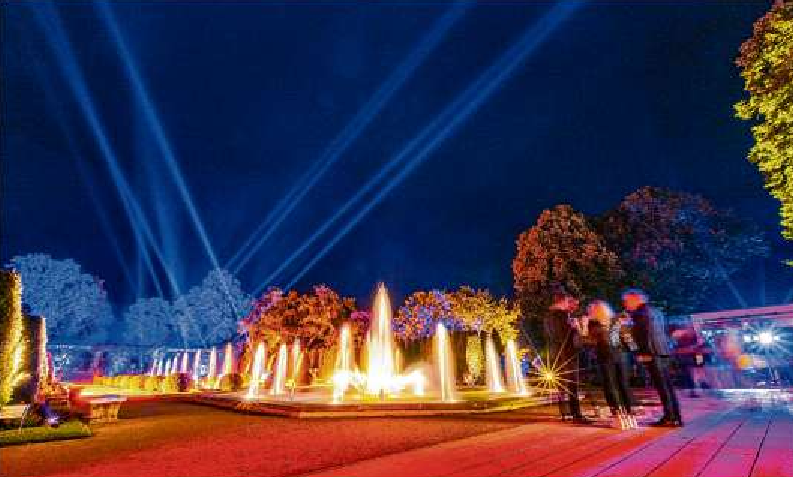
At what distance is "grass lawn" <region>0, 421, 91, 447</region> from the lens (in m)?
8.51

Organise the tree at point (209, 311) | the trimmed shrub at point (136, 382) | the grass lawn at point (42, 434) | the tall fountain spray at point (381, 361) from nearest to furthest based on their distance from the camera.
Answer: the grass lawn at point (42, 434)
the tall fountain spray at point (381, 361)
the trimmed shrub at point (136, 382)
the tree at point (209, 311)

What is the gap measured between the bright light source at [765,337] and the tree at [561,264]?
7.70 metres

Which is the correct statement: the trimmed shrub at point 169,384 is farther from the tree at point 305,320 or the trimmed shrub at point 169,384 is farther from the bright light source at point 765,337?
the bright light source at point 765,337

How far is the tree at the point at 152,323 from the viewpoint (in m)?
54.0

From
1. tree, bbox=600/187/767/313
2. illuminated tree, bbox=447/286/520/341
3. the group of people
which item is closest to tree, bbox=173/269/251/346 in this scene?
illuminated tree, bbox=447/286/520/341

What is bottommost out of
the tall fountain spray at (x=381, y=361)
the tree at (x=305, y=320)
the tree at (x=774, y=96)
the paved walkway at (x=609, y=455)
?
the paved walkway at (x=609, y=455)

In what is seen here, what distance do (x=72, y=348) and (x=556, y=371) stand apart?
50.6 metres

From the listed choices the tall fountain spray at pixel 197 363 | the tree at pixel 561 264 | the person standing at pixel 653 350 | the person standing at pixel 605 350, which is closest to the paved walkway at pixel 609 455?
the person standing at pixel 653 350

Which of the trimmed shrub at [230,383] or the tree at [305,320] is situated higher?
the tree at [305,320]

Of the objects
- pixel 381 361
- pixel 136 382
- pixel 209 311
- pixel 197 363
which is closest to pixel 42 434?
pixel 381 361

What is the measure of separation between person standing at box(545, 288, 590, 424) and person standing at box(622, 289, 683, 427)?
949mm

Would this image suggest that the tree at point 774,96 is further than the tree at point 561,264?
No

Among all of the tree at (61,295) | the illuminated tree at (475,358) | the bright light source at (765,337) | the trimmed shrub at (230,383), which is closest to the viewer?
the bright light source at (765,337)

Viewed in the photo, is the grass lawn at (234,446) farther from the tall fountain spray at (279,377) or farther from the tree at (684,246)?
the tree at (684,246)
